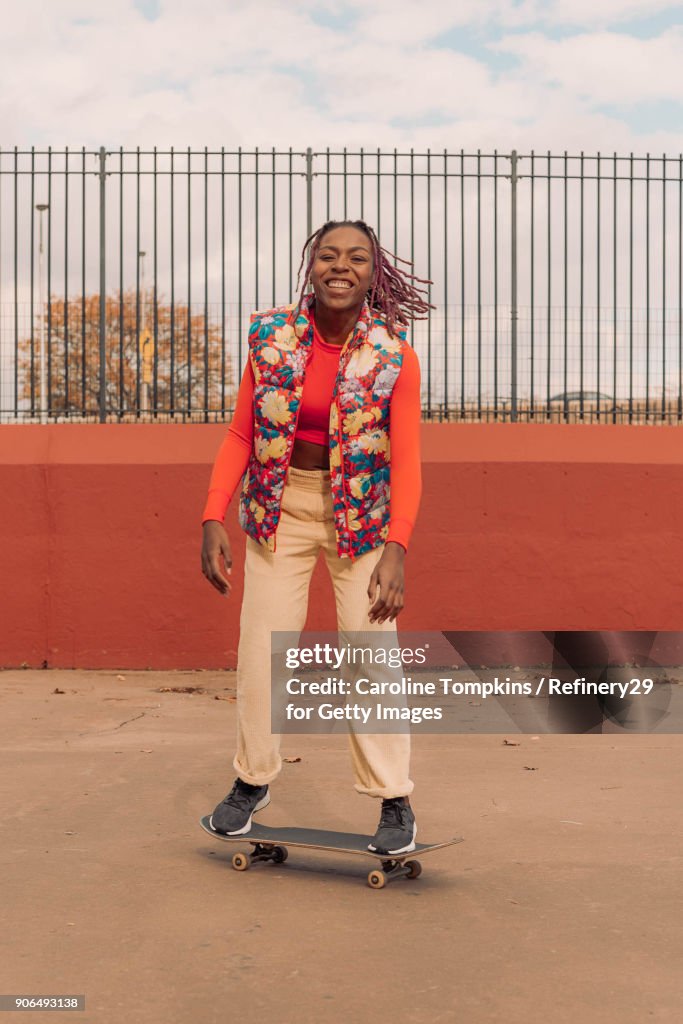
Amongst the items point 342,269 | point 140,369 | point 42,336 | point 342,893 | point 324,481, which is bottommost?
point 342,893

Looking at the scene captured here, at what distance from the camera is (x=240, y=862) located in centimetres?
444

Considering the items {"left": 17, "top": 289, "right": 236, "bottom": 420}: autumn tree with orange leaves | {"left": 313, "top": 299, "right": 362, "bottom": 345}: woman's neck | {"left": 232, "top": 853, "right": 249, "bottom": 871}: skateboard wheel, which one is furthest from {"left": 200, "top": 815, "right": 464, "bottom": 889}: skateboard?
{"left": 17, "top": 289, "right": 236, "bottom": 420}: autumn tree with orange leaves

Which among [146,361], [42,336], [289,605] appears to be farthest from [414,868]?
[42,336]

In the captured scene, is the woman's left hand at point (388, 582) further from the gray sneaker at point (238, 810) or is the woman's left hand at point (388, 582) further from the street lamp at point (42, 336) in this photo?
the street lamp at point (42, 336)

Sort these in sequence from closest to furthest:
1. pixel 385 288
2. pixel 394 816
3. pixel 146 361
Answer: pixel 394 816 → pixel 385 288 → pixel 146 361

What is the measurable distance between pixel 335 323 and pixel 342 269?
0.18 meters

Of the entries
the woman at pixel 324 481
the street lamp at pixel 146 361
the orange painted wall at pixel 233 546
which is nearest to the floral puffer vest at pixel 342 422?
the woman at pixel 324 481

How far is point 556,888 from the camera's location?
166 inches

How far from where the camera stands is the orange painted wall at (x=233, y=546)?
894 cm

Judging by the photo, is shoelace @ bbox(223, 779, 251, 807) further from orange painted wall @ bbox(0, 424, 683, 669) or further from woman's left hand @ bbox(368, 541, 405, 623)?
orange painted wall @ bbox(0, 424, 683, 669)

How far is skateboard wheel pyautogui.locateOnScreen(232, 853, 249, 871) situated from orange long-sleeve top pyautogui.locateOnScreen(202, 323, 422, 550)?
1115 millimetres

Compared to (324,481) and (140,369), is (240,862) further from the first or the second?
(140,369)

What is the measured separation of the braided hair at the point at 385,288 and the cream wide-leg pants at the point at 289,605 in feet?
2.06

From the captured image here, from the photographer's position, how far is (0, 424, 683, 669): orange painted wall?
894cm
